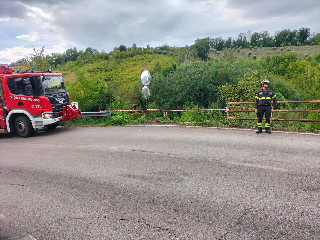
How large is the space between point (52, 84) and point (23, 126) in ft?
7.38

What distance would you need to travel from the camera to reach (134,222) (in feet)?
11.9

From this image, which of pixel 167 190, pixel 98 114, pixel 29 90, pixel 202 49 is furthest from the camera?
pixel 202 49

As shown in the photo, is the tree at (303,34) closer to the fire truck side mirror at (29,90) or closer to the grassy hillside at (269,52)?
the grassy hillside at (269,52)

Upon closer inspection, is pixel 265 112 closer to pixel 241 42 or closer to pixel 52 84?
pixel 52 84

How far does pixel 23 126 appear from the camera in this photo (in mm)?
10766

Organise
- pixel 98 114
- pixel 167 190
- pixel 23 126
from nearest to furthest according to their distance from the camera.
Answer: pixel 167 190, pixel 23 126, pixel 98 114

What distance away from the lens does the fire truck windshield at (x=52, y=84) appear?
34.4ft

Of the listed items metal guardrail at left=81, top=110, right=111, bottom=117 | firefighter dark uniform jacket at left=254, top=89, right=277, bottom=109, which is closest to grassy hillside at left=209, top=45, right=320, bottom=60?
metal guardrail at left=81, top=110, right=111, bottom=117

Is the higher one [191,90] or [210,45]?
[210,45]

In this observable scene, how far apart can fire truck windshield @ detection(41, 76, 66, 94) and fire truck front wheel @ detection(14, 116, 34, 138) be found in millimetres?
1626

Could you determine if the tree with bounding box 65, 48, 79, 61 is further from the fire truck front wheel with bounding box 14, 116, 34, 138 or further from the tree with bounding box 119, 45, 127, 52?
the fire truck front wheel with bounding box 14, 116, 34, 138

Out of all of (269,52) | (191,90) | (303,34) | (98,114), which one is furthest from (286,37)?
(98,114)

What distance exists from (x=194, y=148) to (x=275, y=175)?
Result: 2716 millimetres

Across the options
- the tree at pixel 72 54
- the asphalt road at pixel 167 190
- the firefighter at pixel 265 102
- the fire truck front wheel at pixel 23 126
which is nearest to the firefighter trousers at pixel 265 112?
the firefighter at pixel 265 102
